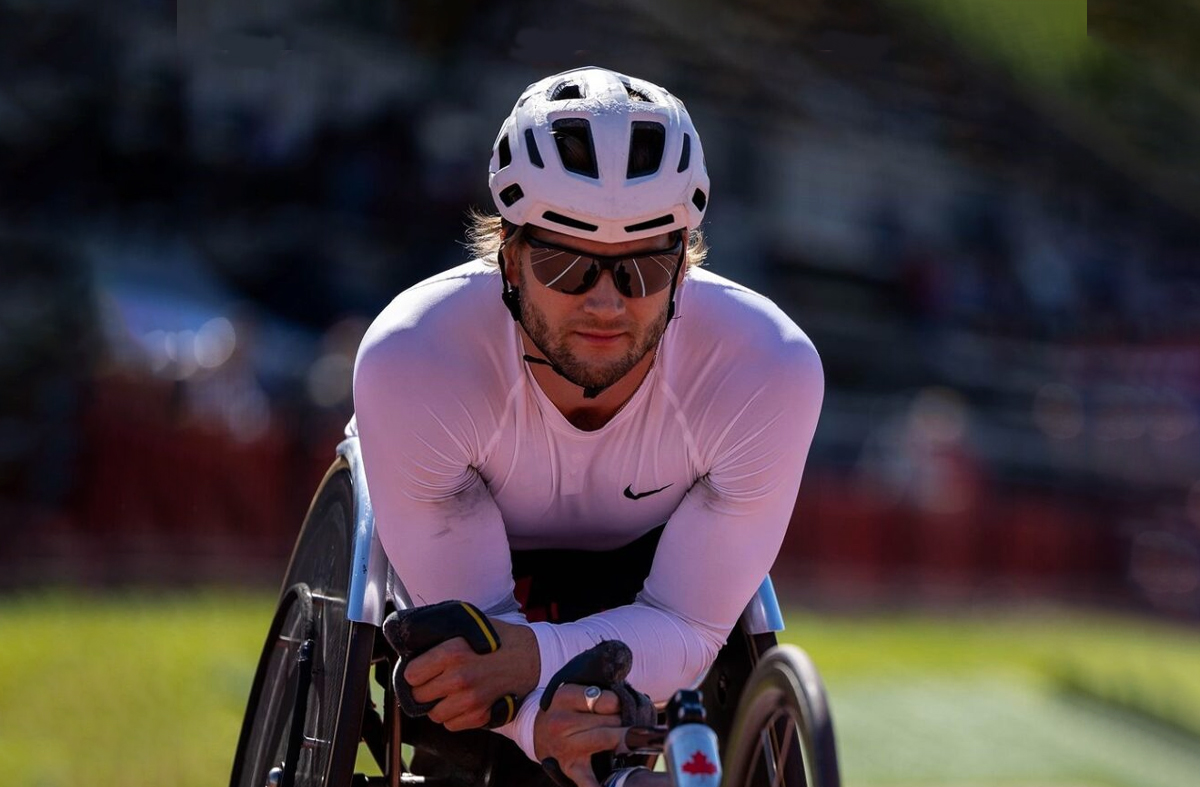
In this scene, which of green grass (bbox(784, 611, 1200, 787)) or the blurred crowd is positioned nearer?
green grass (bbox(784, 611, 1200, 787))

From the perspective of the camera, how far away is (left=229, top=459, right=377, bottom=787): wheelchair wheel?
3.16m

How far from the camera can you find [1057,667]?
10305mm

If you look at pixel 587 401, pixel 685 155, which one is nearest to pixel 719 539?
pixel 587 401

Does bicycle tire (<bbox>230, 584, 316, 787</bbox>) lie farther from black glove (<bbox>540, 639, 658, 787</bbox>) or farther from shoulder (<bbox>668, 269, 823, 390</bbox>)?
shoulder (<bbox>668, 269, 823, 390</bbox>)

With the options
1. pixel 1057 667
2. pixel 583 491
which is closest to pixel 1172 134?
pixel 1057 667

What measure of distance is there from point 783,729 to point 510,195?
3.54 ft

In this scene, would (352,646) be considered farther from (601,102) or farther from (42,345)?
(42,345)

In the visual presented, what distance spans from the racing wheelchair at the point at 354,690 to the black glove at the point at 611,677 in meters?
0.12

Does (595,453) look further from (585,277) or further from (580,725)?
(580,725)

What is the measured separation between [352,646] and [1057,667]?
25.8 ft

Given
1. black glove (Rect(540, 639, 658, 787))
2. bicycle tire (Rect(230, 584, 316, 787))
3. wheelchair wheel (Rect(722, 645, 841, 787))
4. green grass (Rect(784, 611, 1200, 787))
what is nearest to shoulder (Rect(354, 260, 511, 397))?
black glove (Rect(540, 639, 658, 787))

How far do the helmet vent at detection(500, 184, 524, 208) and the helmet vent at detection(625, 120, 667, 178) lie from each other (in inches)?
8.2

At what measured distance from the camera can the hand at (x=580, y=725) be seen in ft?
9.59

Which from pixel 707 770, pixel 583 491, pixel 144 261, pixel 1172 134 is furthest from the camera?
pixel 1172 134
